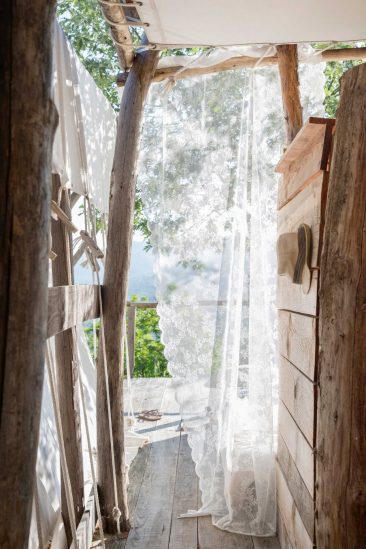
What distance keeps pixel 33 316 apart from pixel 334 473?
0.87 metres

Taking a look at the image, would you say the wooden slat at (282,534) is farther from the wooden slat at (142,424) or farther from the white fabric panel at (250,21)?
the white fabric panel at (250,21)

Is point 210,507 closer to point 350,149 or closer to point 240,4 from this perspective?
point 350,149

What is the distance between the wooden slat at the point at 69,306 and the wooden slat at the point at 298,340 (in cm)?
80

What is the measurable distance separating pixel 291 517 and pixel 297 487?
0.17 metres

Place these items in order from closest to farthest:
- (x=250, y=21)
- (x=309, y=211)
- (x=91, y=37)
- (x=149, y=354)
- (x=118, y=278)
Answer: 1. (x=309, y=211)
2. (x=250, y=21)
3. (x=118, y=278)
4. (x=91, y=37)
5. (x=149, y=354)

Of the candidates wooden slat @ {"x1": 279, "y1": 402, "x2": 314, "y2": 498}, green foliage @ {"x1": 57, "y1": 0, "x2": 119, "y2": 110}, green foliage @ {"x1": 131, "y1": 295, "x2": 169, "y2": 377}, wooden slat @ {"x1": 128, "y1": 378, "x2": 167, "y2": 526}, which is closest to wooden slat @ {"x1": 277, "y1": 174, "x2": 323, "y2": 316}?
wooden slat @ {"x1": 279, "y1": 402, "x2": 314, "y2": 498}

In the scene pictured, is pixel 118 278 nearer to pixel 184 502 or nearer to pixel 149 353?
pixel 184 502

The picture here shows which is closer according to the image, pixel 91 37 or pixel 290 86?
pixel 290 86

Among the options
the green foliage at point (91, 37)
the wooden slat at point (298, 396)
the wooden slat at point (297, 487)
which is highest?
the green foliage at point (91, 37)

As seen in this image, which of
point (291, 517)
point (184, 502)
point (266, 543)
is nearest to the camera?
point (291, 517)

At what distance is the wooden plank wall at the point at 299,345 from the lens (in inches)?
70.4

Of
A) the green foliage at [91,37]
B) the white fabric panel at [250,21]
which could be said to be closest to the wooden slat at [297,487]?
the white fabric panel at [250,21]

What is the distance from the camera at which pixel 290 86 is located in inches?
107

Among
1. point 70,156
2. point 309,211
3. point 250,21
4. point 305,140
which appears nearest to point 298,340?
point 309,211
